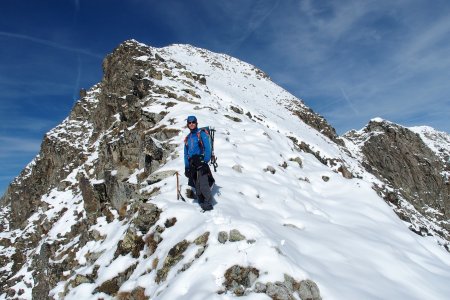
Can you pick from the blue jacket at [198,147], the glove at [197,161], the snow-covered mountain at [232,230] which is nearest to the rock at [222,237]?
the snow-covered mountain at [232,230]

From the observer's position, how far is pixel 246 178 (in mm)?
13203

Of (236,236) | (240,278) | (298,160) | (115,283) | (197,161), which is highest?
(298,160)

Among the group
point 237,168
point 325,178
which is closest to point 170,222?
point 237,168

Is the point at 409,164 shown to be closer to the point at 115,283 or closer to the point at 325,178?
the point at 325,178

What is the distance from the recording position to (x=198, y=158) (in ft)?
35.3

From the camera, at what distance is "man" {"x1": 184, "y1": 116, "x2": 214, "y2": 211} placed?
34.5 ft

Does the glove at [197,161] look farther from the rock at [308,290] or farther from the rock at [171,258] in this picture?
the rock at [308,290]

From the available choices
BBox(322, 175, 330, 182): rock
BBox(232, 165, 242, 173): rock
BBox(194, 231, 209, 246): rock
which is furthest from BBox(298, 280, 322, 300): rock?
BBox(322, 175, 330, 182): rock

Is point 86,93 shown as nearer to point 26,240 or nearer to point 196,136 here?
point 26,240

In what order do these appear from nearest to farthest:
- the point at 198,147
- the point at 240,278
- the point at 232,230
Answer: the point at 240,278 → the point at 232,230 → the point at 198,147

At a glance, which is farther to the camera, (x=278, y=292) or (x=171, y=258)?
(x=171, y=258)

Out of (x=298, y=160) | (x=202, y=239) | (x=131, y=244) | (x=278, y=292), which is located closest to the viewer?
(x=278, y=292)

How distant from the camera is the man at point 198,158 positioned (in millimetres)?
10501

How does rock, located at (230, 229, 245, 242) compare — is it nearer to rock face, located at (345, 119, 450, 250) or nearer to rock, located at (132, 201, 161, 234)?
rock, located at (132, 201, 161, 234)
